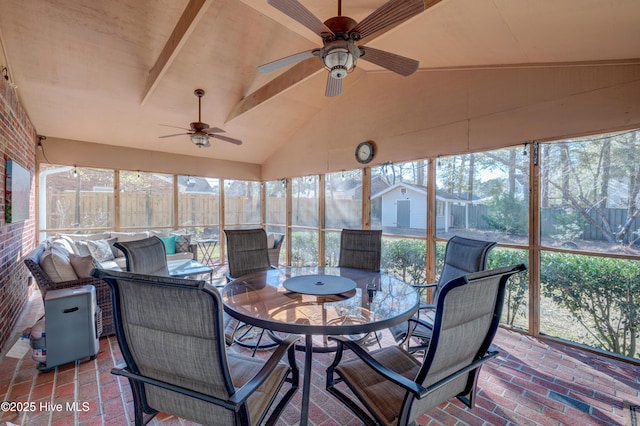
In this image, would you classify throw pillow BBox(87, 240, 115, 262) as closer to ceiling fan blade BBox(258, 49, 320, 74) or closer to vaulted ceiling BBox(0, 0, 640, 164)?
vaulted ceiling BBox(0, 0, 640, 164)

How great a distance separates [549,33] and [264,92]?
3417 mm

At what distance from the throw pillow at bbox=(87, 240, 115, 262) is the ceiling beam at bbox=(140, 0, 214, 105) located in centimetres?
270

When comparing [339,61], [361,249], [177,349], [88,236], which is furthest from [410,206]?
[88,236]

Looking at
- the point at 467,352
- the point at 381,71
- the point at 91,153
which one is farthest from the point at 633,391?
the point at 91,153

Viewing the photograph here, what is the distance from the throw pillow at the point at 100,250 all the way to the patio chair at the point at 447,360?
492cm

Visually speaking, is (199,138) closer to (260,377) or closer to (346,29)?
(346,29)

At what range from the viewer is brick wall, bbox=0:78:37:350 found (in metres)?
2.83

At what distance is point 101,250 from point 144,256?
348 centimetres

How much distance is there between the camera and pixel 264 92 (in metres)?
4.38

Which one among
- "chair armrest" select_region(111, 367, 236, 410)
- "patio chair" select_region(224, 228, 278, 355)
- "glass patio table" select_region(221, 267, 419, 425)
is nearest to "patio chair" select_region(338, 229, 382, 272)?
"glass patio table" select_region(221, 267, 419, 425)

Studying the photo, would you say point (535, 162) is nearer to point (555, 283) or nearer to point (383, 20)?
point (555, 283)

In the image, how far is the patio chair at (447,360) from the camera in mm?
1170

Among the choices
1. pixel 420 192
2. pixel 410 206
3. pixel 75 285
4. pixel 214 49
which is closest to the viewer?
pixel 75 285

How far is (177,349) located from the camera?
3.71 feet
